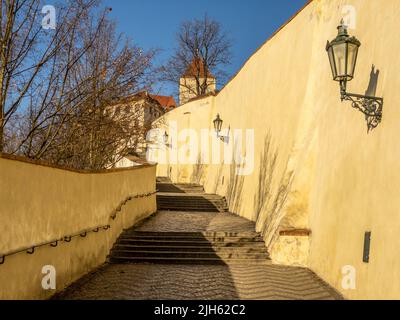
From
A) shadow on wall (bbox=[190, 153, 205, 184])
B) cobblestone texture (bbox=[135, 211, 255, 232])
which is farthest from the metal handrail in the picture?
shadow on wall (bbox=[190, 153, 205, 184])

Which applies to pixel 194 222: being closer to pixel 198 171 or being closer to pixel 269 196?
pixel 269 196

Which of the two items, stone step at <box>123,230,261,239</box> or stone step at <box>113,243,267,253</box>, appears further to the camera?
stone step at <box>123,230,261,239</box>

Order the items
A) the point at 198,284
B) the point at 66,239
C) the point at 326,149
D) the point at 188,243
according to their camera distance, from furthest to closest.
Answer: the point at 188,243, the point at 326,149, the point at 198,284, the point at 66,239

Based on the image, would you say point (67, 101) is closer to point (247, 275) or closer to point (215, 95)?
point (247, 275)

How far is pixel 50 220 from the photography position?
20.3 feet

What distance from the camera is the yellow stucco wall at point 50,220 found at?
194 inches

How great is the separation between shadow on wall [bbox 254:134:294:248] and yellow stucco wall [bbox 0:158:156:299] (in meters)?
3.70

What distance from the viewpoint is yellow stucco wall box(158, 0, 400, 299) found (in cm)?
541

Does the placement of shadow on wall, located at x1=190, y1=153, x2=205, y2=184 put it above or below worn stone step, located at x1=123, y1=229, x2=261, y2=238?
above

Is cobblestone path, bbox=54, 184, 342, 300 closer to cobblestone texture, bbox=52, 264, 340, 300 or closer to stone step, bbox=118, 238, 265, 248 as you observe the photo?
cobblestone texture, bbox=52, 264, 340, 300

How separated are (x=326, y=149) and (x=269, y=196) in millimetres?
3391

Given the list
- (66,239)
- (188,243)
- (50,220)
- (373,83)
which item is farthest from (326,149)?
(50,220)

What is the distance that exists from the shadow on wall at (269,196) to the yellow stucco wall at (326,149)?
0.13ft

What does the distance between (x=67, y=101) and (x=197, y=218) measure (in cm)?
729
